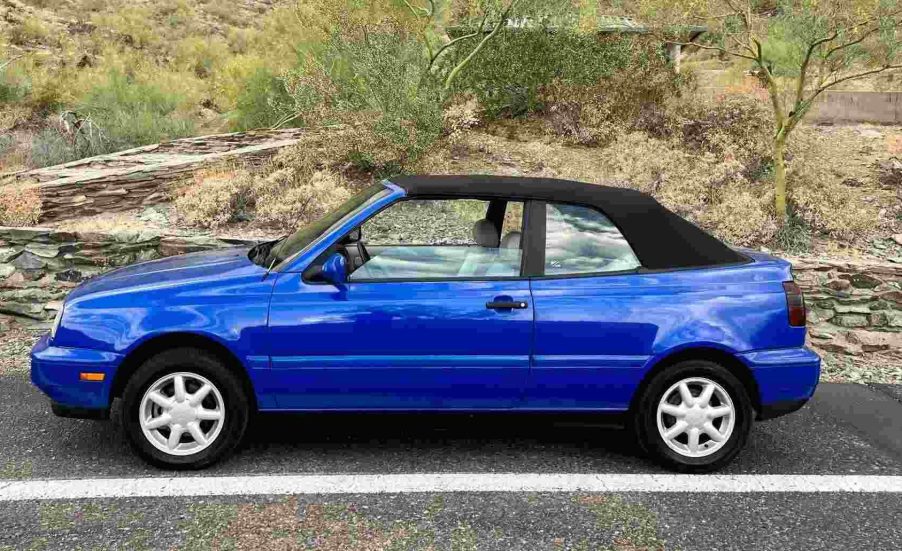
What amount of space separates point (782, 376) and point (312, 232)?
2691 mm

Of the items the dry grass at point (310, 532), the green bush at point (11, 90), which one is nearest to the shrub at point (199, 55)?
the green bush at point (11, 90)

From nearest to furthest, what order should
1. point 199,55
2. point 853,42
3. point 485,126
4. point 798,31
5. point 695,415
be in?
1. point 695,415
2. point 853,42
3. point 798,31
4. point 485,126
5. point 199,55

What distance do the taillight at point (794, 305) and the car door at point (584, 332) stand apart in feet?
2.56

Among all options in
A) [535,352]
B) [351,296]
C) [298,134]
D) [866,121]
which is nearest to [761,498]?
[535,352]

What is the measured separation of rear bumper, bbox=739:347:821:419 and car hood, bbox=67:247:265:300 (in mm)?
2710

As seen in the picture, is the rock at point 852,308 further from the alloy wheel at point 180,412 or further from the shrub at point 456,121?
the alloy wheel at point 180,412

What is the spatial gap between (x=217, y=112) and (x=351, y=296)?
17369 mm

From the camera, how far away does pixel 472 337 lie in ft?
13.3

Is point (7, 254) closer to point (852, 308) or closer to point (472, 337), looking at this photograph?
point (472, 337)

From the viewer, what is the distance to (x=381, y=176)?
9.77 m

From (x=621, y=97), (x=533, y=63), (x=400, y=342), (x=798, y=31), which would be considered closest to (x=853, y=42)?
(x=798, y=31)

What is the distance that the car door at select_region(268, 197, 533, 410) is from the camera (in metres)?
4.02

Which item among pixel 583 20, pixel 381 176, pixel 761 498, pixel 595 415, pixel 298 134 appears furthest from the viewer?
pixel 298 134

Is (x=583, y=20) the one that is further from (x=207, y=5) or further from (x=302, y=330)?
(x=207, y=5)
